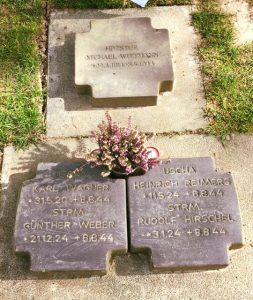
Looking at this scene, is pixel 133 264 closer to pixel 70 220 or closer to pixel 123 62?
pixel 70 220

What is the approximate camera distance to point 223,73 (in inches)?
155

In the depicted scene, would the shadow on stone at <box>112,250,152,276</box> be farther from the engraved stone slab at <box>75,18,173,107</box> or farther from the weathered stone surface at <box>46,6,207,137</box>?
the engraved stone slab at <box>75,18,173,107</box>

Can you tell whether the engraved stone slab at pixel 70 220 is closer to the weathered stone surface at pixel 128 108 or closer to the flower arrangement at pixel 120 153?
the flower arrangement at pixel 120 153

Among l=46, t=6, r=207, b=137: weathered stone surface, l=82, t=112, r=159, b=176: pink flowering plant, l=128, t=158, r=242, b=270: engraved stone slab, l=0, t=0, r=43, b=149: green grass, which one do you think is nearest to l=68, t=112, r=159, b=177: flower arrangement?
l=82, t=112, r=159, b=176: pink flowering plant

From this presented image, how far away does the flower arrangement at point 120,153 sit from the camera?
3141 millimetres

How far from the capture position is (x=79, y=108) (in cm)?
375

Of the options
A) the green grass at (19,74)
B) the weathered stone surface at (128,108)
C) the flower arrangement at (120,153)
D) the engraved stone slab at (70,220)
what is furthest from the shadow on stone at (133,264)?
the green grass at (19,74)

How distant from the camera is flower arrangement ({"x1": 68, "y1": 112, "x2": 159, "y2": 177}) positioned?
314cm

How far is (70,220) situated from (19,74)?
59.3 inches

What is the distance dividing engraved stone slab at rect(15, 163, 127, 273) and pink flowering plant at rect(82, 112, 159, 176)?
124 mm

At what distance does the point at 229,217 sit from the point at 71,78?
1794mm

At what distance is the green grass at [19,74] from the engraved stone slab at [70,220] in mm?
504

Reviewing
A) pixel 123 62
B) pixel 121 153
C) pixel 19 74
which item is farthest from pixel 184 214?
pixel 19 74

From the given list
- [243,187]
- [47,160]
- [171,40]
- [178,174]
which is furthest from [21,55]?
[243,187]
